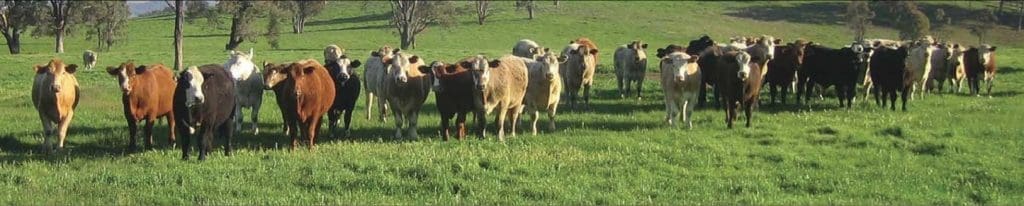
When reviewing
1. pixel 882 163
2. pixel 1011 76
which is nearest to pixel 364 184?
pixel 882 163

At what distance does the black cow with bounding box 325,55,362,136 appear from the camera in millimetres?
15891

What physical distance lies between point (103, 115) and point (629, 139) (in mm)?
11127

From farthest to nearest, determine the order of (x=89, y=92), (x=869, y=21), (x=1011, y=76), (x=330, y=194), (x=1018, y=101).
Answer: (x=869, y=21) → (x=1011, y=76) → (x=89, y=92) → (x=1018, y=101) → (x=330, y=194)

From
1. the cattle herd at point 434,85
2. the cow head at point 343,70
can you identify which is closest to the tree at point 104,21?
the cattle herd at point 434,85

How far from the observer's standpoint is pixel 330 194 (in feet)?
33.2

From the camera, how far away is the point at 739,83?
1642 centimetres

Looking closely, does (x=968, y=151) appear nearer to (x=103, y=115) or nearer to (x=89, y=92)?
(x=103, y=115)

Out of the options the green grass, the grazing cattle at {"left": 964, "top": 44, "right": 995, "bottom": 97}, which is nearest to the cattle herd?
the green grass

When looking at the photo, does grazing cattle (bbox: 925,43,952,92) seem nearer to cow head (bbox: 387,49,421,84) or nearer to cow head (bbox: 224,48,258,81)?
cow head (bbox: 387,49,421,84)

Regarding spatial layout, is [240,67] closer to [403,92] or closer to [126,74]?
[126,74]

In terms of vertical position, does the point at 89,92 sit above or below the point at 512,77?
below

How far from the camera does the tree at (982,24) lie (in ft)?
261

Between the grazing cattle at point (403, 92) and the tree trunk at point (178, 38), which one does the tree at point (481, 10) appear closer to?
the tree trunk at point (178, 38)

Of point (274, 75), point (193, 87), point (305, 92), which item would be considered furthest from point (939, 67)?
point (193, 87)
